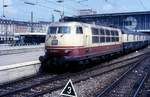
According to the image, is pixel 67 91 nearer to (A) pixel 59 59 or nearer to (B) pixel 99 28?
(A) pixel 59 59

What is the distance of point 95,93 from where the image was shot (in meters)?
13.3

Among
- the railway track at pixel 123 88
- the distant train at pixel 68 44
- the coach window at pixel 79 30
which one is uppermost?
the coach window at pixel 79 30

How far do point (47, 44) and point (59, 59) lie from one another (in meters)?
1.44

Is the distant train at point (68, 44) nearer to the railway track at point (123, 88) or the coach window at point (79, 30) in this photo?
the coach window at point (79, 30)

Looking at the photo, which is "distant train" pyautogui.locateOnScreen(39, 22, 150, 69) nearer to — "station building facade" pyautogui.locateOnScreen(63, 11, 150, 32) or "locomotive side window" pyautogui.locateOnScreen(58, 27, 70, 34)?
"locomotive side window" pyautogui.locateOnScreen(58, 27, 70, 34)

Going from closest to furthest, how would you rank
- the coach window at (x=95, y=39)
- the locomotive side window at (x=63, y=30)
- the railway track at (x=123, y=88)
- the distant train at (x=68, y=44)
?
the railway track at (x=123, y=88) → the distant train at (x=68, y=44) → the locomotive side window at (x=63, y=30) → the coach window at (x=95, y=39)

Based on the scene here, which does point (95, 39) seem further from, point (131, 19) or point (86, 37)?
point (131, 19)

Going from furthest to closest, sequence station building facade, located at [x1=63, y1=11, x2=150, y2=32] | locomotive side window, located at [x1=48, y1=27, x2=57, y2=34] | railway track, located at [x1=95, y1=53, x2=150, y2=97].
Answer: station building facade, located at [x1=63, y1=11, x2=150, y2=32] < locomotive side window, located at [x1=48, y1=27, x2=57, y2=34] < railway track, located at [x1=95, y1=53, x2=150, y2=97]

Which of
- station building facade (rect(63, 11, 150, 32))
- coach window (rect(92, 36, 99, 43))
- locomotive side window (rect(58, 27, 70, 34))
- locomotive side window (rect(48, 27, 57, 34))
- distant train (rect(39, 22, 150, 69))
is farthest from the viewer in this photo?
station building facade (rect(63, 11, 150, 32))

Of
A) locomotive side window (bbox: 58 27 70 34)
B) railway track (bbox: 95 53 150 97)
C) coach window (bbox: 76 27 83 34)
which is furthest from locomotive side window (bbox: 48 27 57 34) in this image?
railway track (bbox: 95 53 150 97)

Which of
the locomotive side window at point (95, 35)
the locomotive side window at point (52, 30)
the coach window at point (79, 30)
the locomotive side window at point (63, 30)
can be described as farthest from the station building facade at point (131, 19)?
the locomotive side window at point (63, 30)

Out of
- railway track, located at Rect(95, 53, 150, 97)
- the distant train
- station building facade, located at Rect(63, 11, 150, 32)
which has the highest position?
station building facade, located at Rect(63, 11, 150, 32)

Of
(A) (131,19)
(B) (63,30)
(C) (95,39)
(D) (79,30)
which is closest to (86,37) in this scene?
(D) (79,30)

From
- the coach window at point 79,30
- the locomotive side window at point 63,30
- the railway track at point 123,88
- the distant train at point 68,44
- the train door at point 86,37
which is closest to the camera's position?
the railway track at point 123,88
